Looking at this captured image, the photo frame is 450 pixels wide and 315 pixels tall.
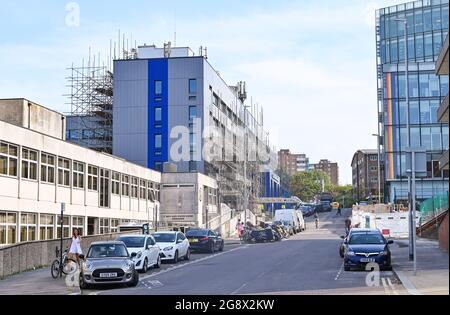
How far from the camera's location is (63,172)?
44719 millimetres

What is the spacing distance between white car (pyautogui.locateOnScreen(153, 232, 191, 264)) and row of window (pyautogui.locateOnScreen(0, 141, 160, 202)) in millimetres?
9375

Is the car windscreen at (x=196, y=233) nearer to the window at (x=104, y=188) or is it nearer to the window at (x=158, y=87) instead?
the window at (x=104, y=188)

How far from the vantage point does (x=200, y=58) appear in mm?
80500

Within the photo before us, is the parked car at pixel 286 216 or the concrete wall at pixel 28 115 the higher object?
the concrete wall at pixel 28 115

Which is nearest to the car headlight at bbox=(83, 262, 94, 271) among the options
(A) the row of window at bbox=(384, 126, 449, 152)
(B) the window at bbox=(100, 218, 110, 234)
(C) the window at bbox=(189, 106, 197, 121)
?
(B) the window at bbox=(100, 218, 110, 234)

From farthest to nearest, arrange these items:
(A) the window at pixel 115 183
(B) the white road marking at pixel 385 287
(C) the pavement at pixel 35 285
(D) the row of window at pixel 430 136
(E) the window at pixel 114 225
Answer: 1. (D) the row of window at pixel 430 136
2. (A) the window at pixel 115 183
3. (E) the window at pixel 114 225
4. (C) the pavement at pixel 35 285
5. (B) the white road marking at pixel 385 287

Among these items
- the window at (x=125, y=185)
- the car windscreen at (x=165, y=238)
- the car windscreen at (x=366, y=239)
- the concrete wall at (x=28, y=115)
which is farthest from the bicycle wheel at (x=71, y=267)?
the window at (x=125, y=185)

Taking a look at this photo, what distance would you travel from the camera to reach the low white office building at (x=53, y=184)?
121ft

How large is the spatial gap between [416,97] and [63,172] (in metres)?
51.3

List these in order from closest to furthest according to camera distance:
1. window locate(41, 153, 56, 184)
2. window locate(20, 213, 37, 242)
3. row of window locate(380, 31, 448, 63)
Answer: window locate(20, 213, 37, 242) < window locate(41, 153, 56, 184) < row of window locate(380, 31, 448, 63)

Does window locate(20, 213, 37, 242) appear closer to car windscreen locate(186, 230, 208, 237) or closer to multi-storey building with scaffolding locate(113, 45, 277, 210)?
car windscreen locate(186, 230, 208, 237)

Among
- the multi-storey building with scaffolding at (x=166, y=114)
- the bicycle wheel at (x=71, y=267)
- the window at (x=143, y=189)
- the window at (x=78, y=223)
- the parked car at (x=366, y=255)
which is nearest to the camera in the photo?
the parked car at (x=366, y=255)

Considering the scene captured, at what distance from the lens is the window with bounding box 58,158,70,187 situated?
44.1 m

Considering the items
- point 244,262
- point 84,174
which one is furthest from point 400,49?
point 244,262
